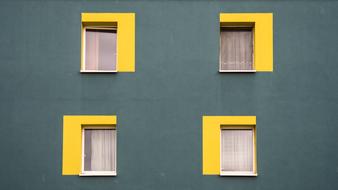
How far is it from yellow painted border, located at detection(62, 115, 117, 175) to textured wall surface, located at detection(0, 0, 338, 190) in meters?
0.16

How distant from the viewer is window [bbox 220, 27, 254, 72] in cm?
1322

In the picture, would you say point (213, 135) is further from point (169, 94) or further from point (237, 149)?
point (169, 94)

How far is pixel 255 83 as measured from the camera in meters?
12.8

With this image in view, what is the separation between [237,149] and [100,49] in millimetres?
4814

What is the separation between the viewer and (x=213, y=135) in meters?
12.6

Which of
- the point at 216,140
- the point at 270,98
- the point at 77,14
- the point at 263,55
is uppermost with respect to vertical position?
the point at 77,14

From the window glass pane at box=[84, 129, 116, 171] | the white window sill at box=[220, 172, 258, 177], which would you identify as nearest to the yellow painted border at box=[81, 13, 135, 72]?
the window glass pane at box=[84, 129, 116, 171]

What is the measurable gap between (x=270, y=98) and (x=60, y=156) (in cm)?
594

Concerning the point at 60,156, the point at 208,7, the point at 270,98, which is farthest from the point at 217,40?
the point at 60,156

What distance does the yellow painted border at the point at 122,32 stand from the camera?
12.8m

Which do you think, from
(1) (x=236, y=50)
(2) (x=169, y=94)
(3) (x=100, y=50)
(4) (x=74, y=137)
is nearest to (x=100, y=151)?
(4) (x=74, y=137)

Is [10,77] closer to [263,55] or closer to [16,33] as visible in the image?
[16,33]

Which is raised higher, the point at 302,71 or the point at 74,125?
the point at 302,71

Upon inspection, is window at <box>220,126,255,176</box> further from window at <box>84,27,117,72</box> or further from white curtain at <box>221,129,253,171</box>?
window at <box>84,27,117,72</box>
